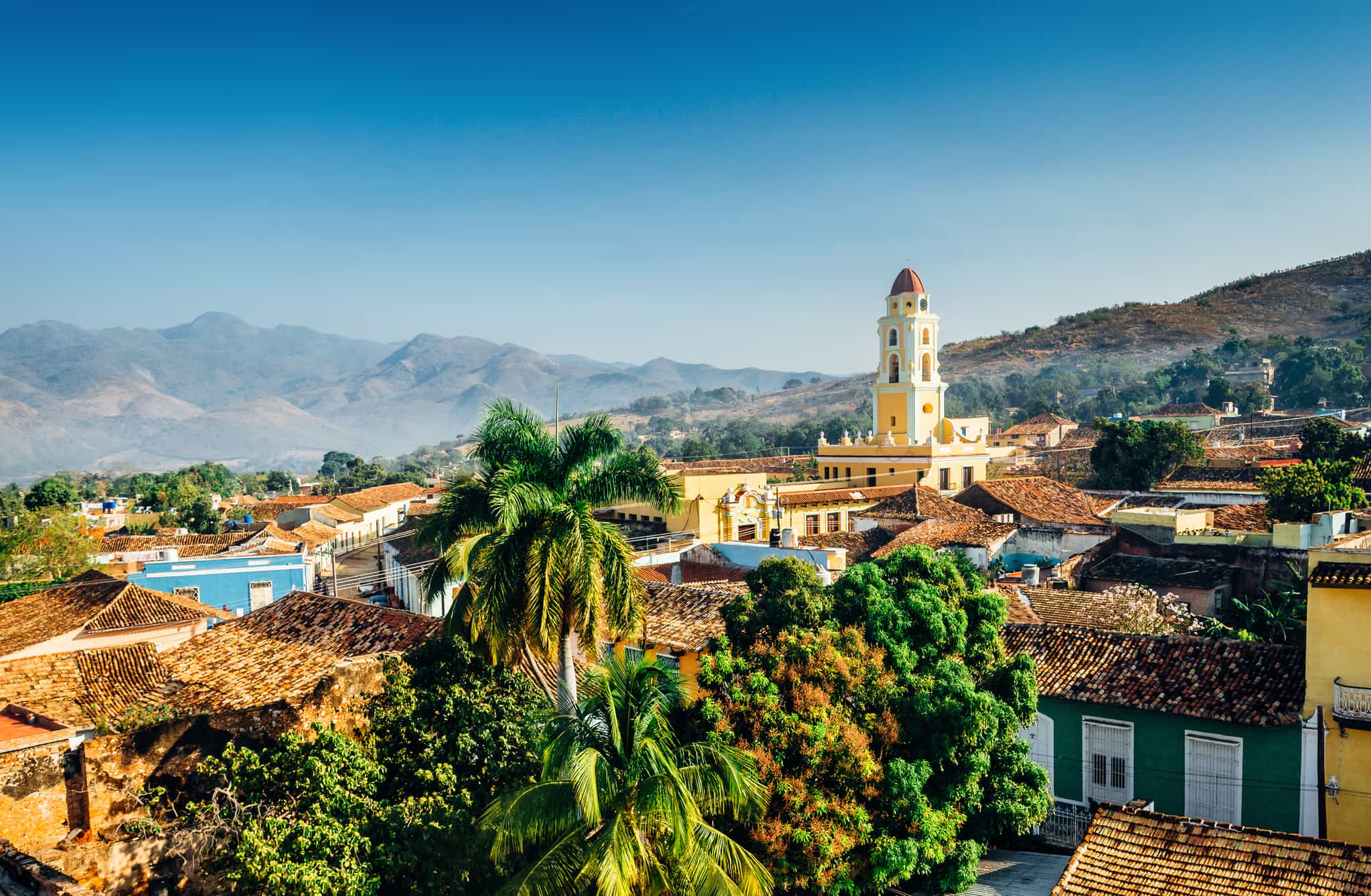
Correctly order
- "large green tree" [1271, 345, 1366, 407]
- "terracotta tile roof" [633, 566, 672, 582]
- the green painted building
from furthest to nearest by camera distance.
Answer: "large green tree" [1271, 345, 1366, 407] < "terracotta tile roof" [633, 566, 672, 582] < the green painted building

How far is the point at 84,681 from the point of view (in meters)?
17.2

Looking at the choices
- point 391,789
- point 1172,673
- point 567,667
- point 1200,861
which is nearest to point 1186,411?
point 1172,673

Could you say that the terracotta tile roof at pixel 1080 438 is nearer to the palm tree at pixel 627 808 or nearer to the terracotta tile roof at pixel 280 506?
the terracotta tile roof at pixel 280 506

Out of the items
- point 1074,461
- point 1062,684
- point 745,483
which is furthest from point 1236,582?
point 1074,461

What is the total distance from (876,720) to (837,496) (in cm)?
2392

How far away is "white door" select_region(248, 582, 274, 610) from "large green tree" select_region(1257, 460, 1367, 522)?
28.2m

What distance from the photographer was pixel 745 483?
3158 centimetres

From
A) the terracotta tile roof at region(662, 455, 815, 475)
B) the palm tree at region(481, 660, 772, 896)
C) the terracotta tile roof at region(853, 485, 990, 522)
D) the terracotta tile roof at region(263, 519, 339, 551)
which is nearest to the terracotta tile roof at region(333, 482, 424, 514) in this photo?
the terracotta tile roof at region(263, 519, 339, 551)

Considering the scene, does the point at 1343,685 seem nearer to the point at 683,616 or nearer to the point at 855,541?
the point at 683,616

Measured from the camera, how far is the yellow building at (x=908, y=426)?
43.2 metres

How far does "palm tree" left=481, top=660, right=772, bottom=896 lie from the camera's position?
8695 millimetres

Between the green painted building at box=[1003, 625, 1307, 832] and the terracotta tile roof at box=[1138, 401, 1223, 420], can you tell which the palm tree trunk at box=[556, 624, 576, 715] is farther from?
the terracotta tile roof at box=[1138, 401, 1223, 420]

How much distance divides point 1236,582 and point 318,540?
1327 inches

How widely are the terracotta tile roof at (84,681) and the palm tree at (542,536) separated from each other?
7625 millimetres
